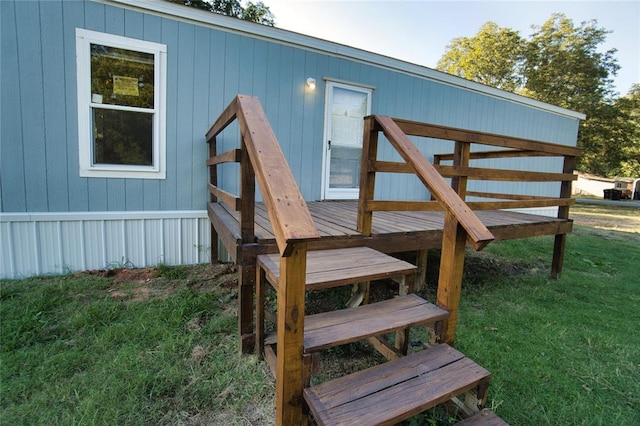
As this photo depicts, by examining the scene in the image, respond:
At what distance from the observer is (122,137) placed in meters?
3.46

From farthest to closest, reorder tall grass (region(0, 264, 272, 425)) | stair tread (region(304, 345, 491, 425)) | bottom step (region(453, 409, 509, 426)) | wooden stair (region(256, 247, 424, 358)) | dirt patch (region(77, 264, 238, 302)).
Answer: dirt patch (region(77, 264, 238, 302)), tall grass (region(0, 264, 272, 425)), wooden stair (region(256, 247, 424, 358)), bottom step (region(453, 409, 509, 426)), stair tread (region(304, 345, 491, 425))

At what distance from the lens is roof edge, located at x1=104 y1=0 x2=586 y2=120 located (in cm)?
337

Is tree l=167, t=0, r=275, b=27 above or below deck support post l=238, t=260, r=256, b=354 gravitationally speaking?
above

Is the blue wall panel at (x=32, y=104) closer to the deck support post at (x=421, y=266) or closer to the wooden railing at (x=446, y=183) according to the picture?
the wooden railing at (x=446, y=183)

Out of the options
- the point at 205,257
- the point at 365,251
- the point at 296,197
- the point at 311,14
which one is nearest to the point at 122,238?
the point at 205,257

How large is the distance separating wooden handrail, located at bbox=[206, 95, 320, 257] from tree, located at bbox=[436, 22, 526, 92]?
65.7 ft

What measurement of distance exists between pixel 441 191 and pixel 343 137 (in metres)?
3.12

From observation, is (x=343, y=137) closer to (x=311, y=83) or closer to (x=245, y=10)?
(x=311, y=83)

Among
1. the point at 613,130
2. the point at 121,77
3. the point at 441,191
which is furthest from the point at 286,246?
the point at 613,130

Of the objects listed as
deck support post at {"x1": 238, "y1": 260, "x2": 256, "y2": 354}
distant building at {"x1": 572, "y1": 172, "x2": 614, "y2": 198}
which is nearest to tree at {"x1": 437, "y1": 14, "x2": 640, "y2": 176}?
distant building at {"x1": 572, "y1": 172, "x2": 614, "y2": 198}

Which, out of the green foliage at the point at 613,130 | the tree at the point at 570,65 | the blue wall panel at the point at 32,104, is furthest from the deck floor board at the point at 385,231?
the green foliage at the point at 613,130

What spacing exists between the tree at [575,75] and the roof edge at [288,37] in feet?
43.7

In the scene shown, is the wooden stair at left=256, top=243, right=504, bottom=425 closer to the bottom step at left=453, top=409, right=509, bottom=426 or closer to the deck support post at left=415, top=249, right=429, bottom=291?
the bottom step at left=453, top=409, right=509, bottom=426

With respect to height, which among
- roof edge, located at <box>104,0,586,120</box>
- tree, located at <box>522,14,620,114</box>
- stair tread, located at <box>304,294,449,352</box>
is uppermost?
tree, located at <box>522,14,620,114</box>
